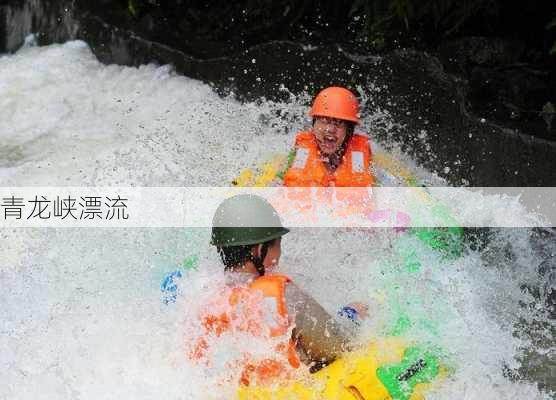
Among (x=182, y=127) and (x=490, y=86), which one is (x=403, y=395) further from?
(x=182, y=127)

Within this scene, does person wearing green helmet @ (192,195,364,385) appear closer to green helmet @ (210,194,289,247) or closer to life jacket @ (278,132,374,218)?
green helmet @ (210,194,289,247)

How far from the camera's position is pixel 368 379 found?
3447mm

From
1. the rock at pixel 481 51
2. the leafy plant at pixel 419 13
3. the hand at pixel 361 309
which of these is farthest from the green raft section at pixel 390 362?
the leafy plant at pixel 419 13

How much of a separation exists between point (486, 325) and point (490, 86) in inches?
98.4

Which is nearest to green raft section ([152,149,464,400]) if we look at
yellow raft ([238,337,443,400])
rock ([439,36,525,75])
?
yellow raft ([238,337,443,400])

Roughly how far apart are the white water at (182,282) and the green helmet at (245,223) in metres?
0.59

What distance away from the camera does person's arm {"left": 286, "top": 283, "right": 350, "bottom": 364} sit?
3.32 m

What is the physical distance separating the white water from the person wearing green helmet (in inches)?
11.9

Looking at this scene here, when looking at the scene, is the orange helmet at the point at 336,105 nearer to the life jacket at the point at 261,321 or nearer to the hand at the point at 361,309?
the hand at the point at 361,309

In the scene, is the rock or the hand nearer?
the hand

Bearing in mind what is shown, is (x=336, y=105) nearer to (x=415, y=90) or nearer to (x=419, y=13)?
(x=415, y=90)

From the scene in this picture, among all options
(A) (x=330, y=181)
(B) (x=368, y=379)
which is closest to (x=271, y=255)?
(B) (x=368, y=379)

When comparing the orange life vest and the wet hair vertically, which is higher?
the wet hair

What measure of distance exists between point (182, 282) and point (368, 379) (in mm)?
1146
